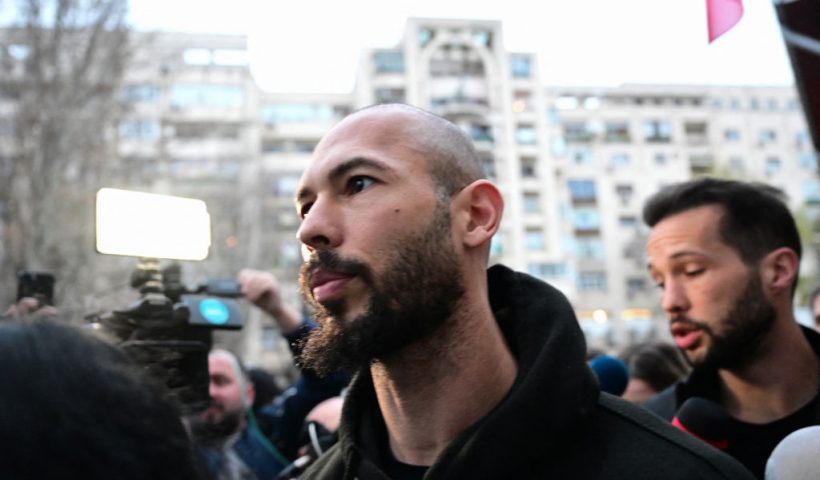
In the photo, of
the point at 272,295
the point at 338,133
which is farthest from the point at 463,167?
the point at 272,295

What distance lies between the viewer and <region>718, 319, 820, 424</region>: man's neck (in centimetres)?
234

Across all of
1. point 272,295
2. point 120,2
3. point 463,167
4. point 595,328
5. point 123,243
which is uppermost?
point 120,2

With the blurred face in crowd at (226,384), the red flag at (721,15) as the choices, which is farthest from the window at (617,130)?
the red flag at (721,15)

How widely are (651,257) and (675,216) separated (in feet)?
0.52

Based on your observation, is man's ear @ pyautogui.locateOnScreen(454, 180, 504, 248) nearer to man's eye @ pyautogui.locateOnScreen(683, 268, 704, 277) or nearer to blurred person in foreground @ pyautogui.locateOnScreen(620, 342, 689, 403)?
man's eye @ pyautogui.locateOnScreen(683, 268, 704, 277)

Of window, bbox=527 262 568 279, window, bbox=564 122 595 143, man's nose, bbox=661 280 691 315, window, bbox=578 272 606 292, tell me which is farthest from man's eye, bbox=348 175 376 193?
window, bbox=564 122 595 143

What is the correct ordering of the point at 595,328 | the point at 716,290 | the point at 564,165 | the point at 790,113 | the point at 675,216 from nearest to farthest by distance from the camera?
the point at 716,290, the point at 675,216, the point at 595,328, the point at 564,165, the point at 790,113

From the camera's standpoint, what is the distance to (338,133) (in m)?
1.96

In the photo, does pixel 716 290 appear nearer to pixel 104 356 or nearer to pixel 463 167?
pixel 463 167

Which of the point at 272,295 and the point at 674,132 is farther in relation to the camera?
the point at 674,132

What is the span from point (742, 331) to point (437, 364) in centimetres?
113

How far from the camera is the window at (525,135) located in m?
48.7

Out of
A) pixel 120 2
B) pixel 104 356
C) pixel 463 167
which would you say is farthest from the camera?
pixel 120 2

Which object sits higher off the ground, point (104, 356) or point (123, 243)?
point (123, 243)
